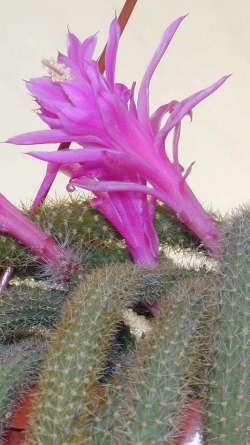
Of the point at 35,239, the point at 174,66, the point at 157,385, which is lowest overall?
the point at 157,385

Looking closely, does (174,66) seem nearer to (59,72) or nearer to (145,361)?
(59,72)

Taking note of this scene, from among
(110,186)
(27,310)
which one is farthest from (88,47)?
(27,310)

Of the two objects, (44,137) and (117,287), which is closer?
(117,287)

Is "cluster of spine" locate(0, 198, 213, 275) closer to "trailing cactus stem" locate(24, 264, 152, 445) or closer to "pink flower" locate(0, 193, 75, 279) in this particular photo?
"pink flower" locate(0, 193, 75, 279)

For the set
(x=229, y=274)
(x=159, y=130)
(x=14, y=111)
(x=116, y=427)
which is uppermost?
(x=14, y=111)

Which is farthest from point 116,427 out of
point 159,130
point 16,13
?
point 16,13

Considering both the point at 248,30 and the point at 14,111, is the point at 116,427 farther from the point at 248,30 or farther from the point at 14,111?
the point at 248,30
